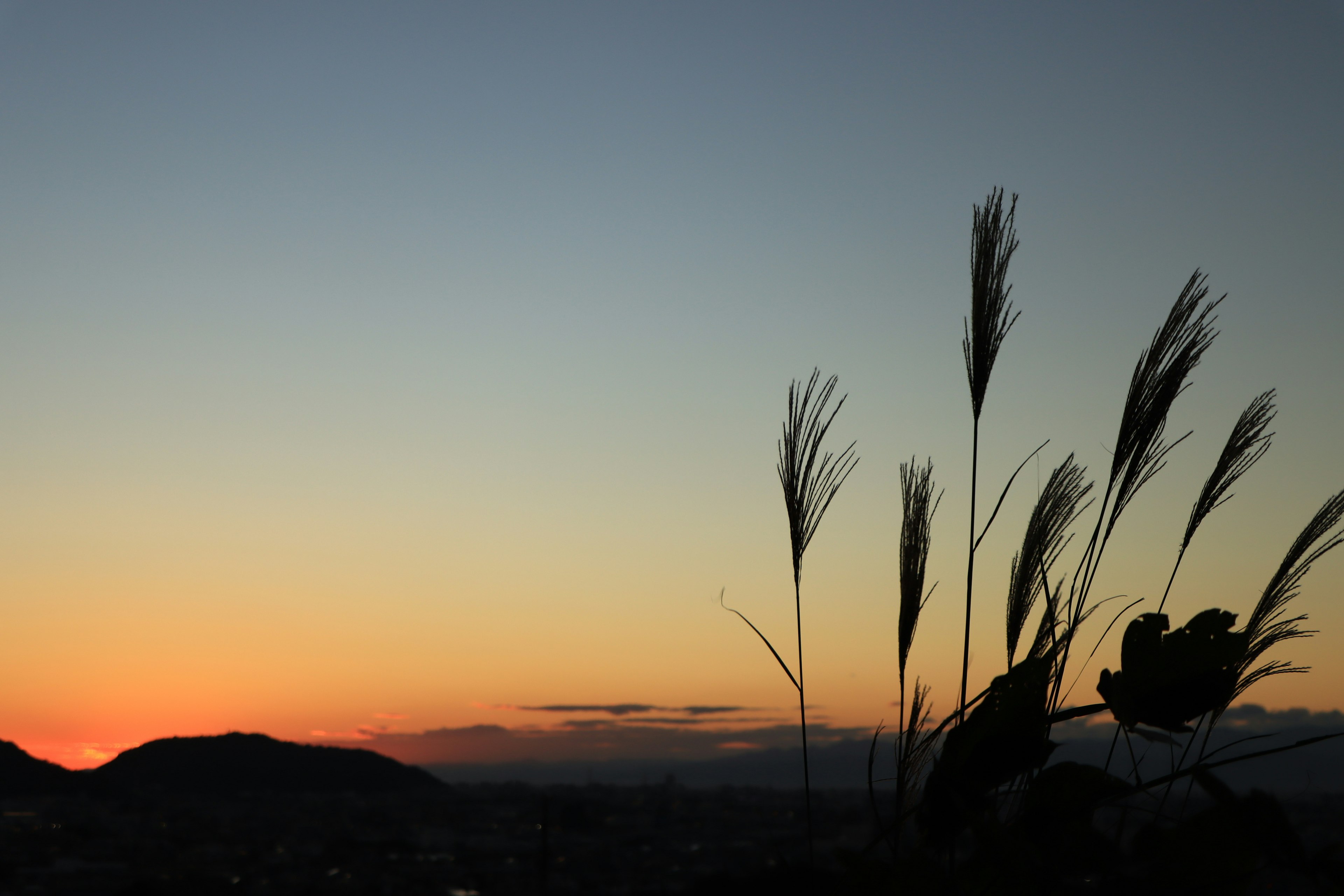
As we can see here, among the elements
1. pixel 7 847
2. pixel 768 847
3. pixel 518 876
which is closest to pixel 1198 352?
pixel 768 847

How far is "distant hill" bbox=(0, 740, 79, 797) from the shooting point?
62.3ft

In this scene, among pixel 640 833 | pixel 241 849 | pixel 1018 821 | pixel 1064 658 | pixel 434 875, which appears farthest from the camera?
pixel 640 833

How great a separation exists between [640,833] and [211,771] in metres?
11.0

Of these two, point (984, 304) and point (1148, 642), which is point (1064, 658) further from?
point (984, 304)

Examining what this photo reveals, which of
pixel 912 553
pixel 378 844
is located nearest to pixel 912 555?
pixel 912 553

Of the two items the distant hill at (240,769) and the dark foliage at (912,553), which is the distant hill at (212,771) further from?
the dark foliage at (912,553)

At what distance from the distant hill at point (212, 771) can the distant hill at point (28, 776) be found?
0.02 m

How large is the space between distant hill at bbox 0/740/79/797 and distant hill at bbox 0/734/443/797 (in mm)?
16

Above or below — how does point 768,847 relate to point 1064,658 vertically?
below

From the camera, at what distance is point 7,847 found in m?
16.1

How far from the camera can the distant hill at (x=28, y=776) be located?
19.0m

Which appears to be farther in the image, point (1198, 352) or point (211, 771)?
point (211, 771)

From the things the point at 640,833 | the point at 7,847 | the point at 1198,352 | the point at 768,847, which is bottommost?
the point at 640,833

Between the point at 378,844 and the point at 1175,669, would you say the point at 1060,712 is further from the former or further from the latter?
the point at 378,844
